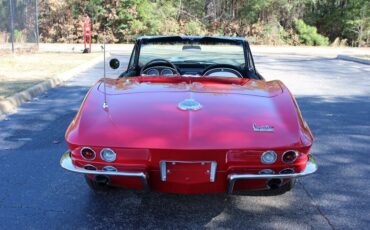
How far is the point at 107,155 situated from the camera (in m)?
3.02

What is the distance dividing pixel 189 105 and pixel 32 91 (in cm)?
618

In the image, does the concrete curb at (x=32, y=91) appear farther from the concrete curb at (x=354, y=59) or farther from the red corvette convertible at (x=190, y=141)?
the concrete curb at (x=354, y=59)

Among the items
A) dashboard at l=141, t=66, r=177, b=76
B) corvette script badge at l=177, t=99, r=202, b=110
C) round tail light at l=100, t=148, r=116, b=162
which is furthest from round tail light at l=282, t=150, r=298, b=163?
dashboard at l=141, t=66, r=177, b=76

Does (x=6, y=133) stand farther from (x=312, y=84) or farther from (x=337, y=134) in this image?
(x=312, y=84)

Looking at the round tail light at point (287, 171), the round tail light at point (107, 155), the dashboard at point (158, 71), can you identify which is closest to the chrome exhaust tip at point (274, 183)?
the round tail light at point (287, 171)

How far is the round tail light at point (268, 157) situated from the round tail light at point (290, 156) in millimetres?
74

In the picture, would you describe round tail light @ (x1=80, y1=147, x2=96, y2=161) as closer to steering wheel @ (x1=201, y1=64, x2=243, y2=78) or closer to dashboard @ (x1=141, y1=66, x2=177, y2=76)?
dashboard @ (x1=141, y1=66, x2=177, y2=76)

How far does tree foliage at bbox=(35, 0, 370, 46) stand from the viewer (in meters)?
28.4

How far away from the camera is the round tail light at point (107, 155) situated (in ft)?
9.86

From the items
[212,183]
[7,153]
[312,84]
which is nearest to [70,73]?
[312,84]

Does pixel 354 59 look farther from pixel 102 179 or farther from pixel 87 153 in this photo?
pixel 87 153

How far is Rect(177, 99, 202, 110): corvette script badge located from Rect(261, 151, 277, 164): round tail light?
595 millimetres

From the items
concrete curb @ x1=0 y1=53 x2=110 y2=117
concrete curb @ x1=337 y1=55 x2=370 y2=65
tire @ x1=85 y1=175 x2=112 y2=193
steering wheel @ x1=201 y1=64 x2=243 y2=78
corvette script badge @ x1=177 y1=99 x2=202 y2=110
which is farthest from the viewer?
concrete curb @ x1=337 y1=55 x2=370 y2=65

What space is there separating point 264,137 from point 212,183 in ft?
1.49
